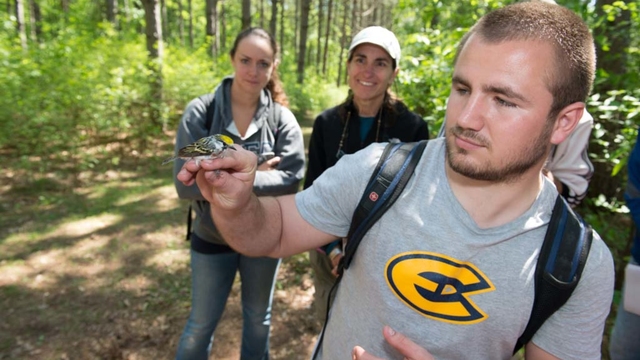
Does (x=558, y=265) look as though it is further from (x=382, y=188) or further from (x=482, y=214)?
(x=382, y=188)

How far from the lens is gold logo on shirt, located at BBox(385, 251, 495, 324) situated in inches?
53.1

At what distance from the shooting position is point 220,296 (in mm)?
2740

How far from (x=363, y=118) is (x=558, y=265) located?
184 centimetres

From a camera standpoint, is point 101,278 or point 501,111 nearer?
point 501,111

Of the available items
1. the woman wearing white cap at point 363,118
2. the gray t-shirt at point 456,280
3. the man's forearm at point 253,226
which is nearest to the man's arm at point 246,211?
the man's forearm at point 253,226

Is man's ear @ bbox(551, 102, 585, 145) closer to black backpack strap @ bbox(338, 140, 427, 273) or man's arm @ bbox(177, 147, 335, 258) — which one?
black backpack strap @ bbox(338, 140, 427, 273)

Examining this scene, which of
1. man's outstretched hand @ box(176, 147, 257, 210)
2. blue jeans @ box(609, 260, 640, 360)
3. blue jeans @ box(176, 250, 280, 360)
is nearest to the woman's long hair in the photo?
blue jeans @ box(176, 250, 280, 360)

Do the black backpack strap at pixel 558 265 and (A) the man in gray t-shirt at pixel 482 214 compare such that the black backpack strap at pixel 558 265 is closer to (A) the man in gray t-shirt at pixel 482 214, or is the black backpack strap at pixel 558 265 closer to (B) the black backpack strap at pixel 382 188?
(A) the man in gray t-shirt at pixel 482 214

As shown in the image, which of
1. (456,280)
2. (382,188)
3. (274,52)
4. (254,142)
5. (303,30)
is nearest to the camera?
(456,280)

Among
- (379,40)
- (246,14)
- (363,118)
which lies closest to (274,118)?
(363,118)

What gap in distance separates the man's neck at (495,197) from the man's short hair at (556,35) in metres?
0.29

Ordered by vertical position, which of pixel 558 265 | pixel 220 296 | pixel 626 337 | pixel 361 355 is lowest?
pixel 220 296

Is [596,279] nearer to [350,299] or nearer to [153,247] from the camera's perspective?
[350,299]

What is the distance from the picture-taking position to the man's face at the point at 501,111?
124cm
